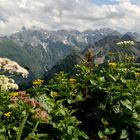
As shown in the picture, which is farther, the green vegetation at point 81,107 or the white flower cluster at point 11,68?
the green vegetation at point 81,107

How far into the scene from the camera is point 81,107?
873 cm

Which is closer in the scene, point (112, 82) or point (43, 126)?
point (43, 126)

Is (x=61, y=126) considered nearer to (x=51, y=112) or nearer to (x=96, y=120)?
(x=51, y=112)

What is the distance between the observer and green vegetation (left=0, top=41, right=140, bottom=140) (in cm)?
724

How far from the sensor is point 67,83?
8.94 metres

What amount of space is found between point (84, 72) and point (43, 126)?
2177mm

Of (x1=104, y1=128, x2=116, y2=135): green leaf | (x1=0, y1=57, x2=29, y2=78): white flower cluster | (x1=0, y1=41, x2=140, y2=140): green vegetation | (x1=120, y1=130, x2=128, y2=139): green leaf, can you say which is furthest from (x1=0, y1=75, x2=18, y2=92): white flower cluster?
(x1=120, y1=130, x2=128, y2=139): green leaf

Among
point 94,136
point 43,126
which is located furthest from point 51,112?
point 94,136

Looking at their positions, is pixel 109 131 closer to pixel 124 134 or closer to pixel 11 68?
pixel 124 134

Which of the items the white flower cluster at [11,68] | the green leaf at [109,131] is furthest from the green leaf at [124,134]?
the white flower cluster at [11,68]

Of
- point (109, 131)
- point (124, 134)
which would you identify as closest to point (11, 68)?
point (109, 131)

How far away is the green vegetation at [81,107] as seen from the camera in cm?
724

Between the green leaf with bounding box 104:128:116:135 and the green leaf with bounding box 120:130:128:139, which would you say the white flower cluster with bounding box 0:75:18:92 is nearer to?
the green leaf with bounding box 104:128:116:135

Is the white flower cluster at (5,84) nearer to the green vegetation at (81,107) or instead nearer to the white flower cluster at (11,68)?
the white flower cluster at (11,68)
